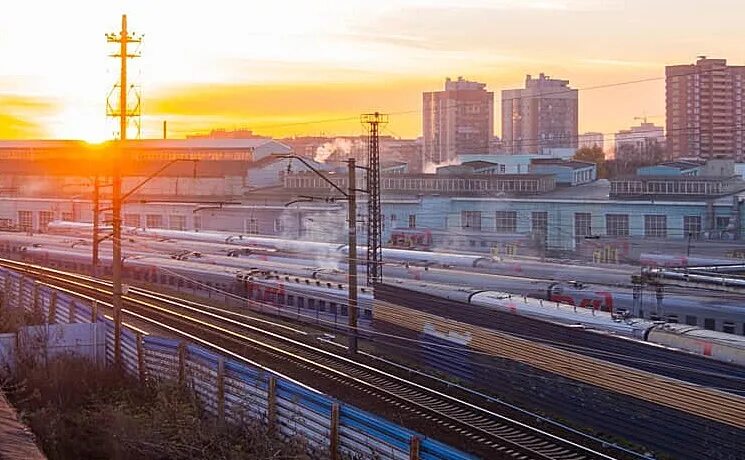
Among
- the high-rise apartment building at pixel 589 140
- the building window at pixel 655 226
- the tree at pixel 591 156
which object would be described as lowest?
the building window at pixel 655 226

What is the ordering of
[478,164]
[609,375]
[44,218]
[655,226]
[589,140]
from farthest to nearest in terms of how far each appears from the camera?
[589,140] < [44,218] < [478,164] < [655,226] < [609,375]

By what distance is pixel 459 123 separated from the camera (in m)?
108

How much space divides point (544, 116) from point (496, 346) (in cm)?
9809

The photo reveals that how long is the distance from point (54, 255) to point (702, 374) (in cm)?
2617

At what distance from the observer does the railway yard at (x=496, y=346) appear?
40.3 ft

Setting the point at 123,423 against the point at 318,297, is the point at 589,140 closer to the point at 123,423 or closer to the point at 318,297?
the point at 318,297

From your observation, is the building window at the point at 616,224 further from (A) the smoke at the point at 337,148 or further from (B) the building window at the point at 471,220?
(A) the smoke at the point at 337,148

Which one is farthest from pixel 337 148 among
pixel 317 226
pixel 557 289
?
pixel 557 289

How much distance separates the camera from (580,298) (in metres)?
19.2

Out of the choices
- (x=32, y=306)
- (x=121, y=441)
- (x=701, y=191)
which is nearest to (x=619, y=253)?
(x=701, y=191)

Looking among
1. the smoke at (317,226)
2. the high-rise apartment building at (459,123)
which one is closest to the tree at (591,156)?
the high-rise apartment building at (459,123)

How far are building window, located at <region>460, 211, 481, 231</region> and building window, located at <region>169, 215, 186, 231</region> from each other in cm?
1161

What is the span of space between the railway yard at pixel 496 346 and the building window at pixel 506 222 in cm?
1161

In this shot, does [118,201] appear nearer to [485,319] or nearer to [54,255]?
[485,319]
